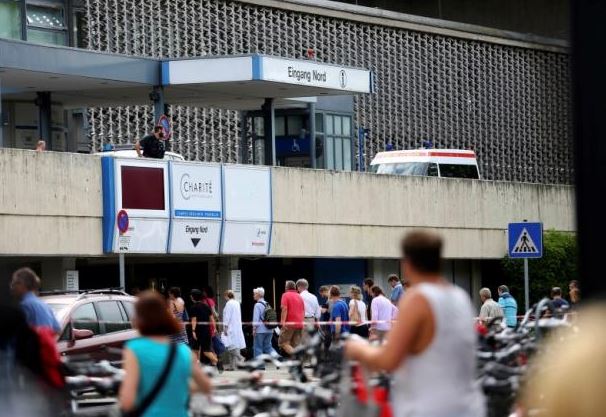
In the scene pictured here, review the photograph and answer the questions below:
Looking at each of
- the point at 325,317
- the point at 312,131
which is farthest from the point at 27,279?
the point at 312,131

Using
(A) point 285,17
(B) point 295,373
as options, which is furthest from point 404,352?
(A) point 285,17

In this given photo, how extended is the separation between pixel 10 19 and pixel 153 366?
34.0 meters

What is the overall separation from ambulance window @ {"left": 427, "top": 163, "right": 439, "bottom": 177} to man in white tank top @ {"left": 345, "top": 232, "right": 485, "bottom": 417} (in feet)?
129

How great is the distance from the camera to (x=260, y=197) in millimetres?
39656

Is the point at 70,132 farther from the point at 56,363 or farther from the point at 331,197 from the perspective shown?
Result: the point at 56,363

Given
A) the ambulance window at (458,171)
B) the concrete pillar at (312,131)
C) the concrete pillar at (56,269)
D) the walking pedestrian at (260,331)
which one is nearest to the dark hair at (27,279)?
the walking pedestrian at (260,331)

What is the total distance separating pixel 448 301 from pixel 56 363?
4463mm

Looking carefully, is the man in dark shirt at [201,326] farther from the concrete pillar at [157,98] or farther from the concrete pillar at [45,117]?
the concrete pillar at [45,117]

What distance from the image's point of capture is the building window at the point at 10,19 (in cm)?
4197

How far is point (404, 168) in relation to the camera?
47.2 metres

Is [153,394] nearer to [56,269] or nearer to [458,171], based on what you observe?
[56,269]

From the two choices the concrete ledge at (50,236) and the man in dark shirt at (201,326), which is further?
the concrete ledge at (50,236)

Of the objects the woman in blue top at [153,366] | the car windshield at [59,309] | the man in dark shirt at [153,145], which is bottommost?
the car windshield at [59,309]

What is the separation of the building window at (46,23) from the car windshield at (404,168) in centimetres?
906
